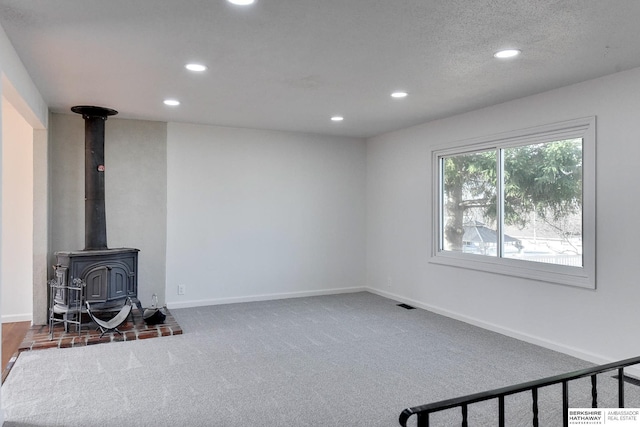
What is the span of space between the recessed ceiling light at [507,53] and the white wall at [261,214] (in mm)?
3664

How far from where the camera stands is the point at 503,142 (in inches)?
185

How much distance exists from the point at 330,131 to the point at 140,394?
14.1 ft

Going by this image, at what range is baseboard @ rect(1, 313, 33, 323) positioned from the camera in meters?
5.18

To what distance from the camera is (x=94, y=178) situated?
198 inches

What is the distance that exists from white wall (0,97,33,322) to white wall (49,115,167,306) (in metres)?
0.37

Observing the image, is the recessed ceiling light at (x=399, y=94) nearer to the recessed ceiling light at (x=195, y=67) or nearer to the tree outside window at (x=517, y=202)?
the tree outside window at (x=517, y=202)

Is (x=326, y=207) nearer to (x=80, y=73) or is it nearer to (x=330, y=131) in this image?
(x=330, y=131)

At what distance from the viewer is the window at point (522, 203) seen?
3.99m

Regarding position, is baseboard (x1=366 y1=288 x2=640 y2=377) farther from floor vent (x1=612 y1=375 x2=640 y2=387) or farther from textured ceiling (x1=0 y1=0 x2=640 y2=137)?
textured ceiling (x1=0 y1=0 x2=640 y2=137)

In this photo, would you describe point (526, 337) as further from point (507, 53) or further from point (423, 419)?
point (423, 419)

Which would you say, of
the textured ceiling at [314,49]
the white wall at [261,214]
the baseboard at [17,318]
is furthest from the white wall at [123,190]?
the baseboard at [17,318]

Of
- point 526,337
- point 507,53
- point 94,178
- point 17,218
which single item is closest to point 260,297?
point 94,178

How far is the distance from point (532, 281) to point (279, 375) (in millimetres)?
2575

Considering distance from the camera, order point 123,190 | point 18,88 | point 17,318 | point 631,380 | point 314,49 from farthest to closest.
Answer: point 123,190
point 17,318
point 631,380
point 18,88
point 314,49
